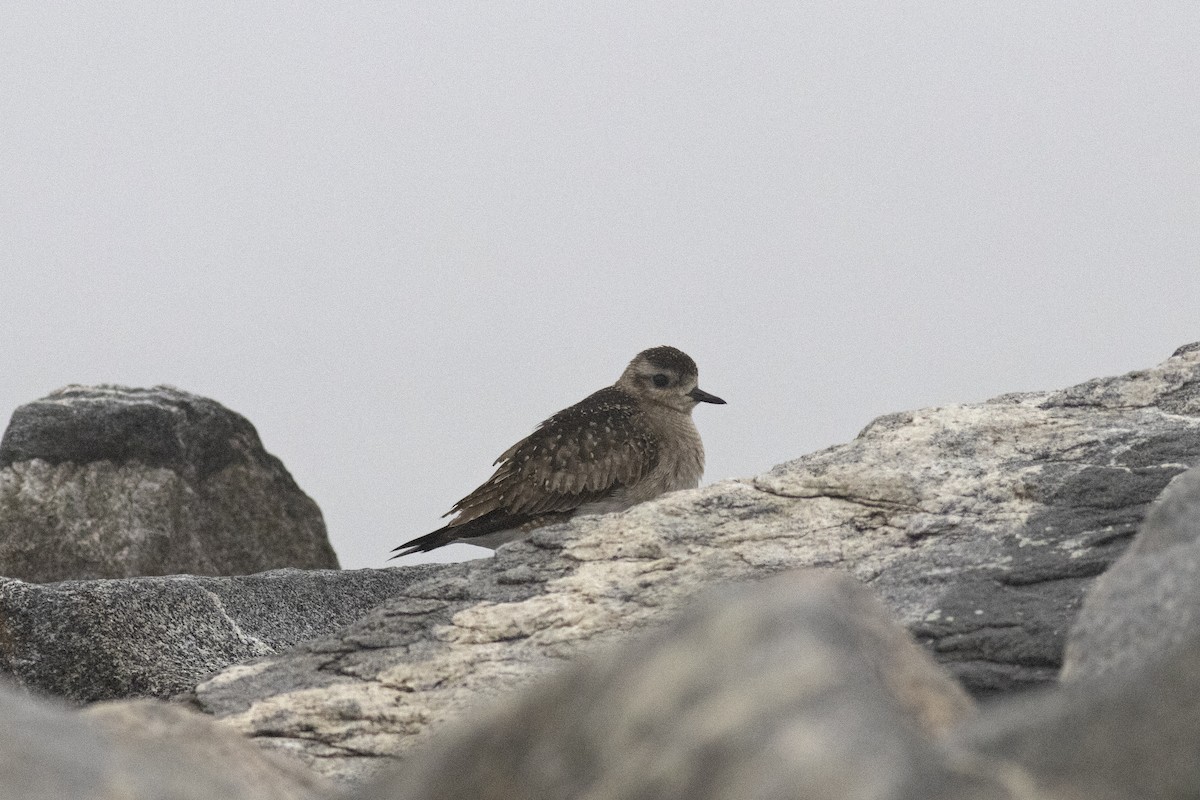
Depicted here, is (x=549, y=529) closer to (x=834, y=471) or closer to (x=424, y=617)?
(x=424, y=617)

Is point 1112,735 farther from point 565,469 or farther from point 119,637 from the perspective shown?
point 565,469

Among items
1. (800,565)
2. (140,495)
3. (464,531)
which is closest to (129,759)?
(800,565)

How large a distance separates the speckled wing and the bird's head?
0.65m

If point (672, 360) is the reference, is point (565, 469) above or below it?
below

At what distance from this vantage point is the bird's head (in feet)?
35.6

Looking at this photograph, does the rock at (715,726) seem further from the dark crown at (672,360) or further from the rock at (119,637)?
the dark crown at (672,360)

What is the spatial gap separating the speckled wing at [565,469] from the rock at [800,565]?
2.45 meters

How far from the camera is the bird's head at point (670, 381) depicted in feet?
35.6

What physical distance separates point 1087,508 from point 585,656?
246 cm

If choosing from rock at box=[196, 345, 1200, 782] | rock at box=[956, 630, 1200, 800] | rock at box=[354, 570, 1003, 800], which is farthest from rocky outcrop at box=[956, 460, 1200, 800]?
rock at box=[196, 345, 1200, 782]

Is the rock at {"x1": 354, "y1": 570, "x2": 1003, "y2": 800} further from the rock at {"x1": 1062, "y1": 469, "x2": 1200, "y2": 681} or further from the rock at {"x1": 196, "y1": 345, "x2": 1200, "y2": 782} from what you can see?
the rock at {"x1": 196, "y1": 345, "x2": 1200, "y2": 782}

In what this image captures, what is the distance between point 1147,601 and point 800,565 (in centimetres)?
323

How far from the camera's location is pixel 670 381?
35.6 ft

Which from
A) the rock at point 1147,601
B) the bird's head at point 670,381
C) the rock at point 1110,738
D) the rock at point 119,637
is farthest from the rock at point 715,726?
the bird's head at point 670,381
